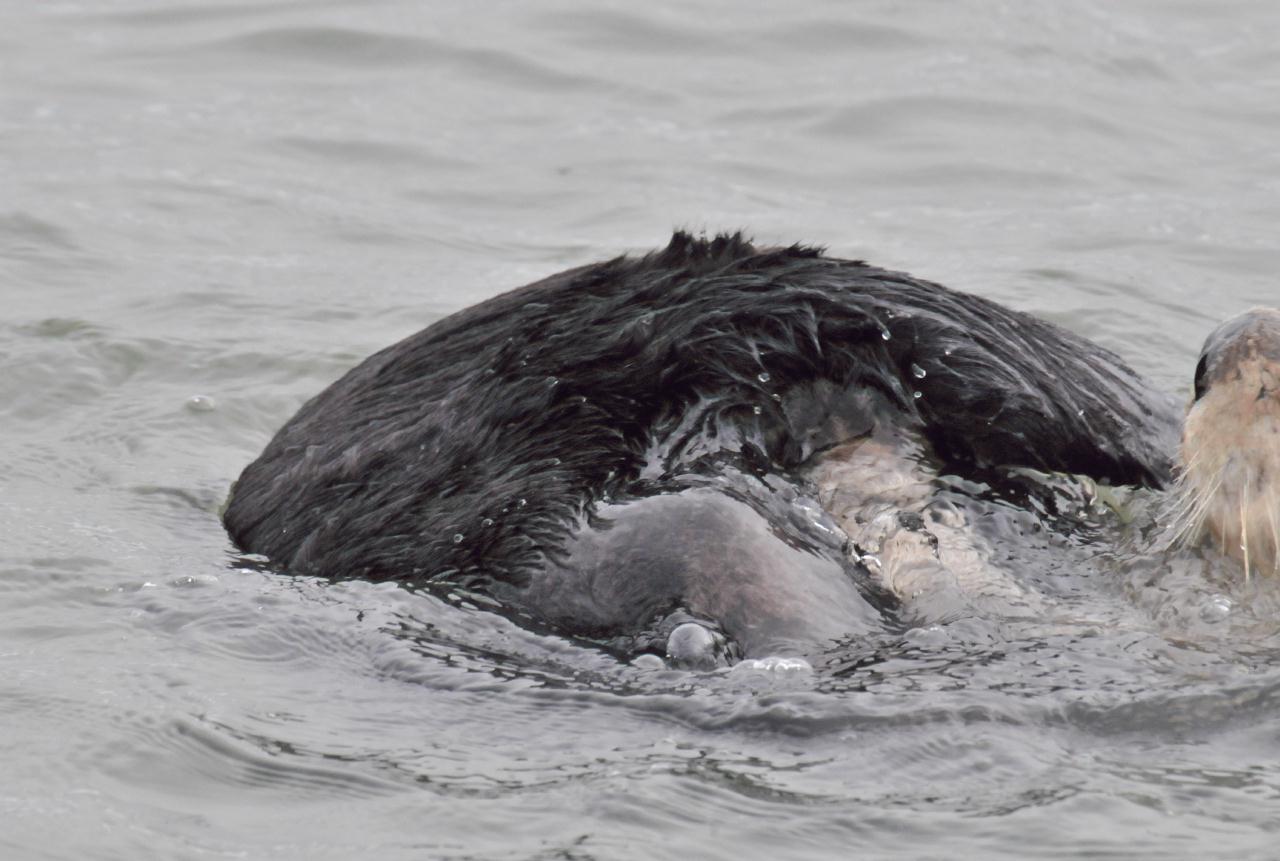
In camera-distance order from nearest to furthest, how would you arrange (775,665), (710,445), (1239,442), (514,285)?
1. (775,665)
2. (1239,442)
3. (710,445)
4. (514,285)

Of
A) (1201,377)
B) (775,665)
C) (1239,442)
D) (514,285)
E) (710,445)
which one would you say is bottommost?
(775,665)

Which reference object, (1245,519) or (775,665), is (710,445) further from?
(1245,519)

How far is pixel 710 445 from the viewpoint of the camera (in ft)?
12.6

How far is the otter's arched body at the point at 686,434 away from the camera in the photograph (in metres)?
3.58

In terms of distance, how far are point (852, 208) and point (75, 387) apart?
3529 mm

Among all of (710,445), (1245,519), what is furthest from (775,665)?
(1245,519)

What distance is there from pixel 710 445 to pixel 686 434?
6 centimetres

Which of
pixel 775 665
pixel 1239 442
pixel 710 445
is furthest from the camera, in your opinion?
pixel 710 445

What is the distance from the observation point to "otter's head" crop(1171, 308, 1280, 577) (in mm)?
3600

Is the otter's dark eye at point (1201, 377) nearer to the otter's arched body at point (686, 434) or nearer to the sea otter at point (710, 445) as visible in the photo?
the sea otter at point (710, 445)

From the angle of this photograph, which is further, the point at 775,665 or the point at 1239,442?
the point at 1239,442

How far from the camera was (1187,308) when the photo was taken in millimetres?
7113

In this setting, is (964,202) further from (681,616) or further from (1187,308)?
(681,616)

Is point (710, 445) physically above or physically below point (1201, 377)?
below
